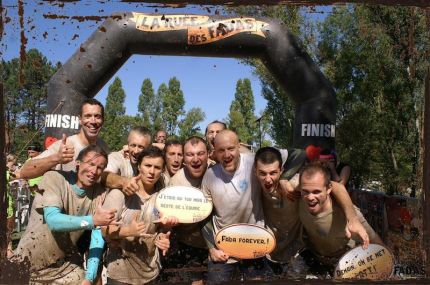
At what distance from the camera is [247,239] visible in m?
2.89

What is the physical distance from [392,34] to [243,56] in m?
2.31

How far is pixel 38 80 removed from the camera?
4469 mm

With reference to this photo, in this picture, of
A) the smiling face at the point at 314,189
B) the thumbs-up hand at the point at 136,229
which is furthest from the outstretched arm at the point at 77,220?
the smiling face at the point at 314,189

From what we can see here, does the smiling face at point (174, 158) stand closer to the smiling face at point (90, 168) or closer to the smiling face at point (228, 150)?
the smiling face at point (228, 150)

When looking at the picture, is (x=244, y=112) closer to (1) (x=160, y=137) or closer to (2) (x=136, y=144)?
(1) (x=160, y=137)

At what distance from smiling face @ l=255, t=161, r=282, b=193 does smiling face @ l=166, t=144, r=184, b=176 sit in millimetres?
760

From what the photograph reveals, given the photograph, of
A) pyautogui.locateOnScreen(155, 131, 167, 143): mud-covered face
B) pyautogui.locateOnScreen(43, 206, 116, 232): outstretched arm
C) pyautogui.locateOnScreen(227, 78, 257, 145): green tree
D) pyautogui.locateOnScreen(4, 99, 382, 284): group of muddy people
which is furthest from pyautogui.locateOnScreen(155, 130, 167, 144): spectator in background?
pyautogui.locateOnScreen(227, 78, 257, 145): green tree

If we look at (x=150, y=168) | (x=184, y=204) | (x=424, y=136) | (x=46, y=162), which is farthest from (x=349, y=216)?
(x=46, y=162)

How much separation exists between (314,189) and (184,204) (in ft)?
2.80

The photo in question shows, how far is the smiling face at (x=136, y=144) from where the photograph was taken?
3465 mm

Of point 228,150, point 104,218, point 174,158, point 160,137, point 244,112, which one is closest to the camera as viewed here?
point 104,218

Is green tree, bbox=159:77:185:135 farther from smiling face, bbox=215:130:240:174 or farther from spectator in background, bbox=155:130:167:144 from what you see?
smiling face, bbox=215:130:240:174

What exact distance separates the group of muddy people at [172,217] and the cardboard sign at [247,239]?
0.15 meters

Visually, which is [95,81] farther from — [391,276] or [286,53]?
[391,276]
